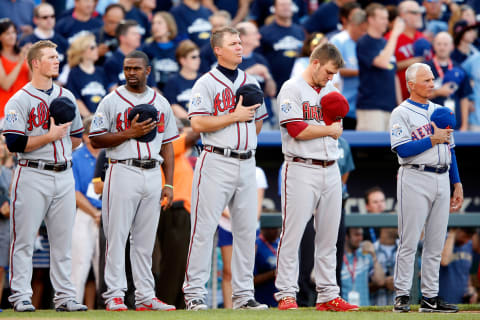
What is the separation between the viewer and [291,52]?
10.6m

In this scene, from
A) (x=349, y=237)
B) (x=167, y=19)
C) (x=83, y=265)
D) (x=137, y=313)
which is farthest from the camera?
(x=167, y=19)

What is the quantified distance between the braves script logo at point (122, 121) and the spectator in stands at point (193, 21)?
16.1 feet

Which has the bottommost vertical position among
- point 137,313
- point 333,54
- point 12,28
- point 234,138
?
point 137,313

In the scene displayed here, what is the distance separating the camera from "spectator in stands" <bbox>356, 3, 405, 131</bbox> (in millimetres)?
9805

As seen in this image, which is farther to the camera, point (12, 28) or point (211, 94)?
point (12, 28)

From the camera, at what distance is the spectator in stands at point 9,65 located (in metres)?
9.27

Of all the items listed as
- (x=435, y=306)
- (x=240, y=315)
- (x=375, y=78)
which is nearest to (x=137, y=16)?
(x=375, y=78)

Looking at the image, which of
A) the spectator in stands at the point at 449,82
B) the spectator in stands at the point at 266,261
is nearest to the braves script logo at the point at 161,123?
the spectator in stands at the point at 266,261

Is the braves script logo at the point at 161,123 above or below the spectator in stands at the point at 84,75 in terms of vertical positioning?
below

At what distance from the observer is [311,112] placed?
6.20 m

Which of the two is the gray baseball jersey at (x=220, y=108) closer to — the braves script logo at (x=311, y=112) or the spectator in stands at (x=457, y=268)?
the braves script logo at (x=311, y=112)

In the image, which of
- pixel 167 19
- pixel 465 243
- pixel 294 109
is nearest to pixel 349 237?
pixel 465 243

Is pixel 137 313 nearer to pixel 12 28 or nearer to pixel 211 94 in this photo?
pixel 211 94

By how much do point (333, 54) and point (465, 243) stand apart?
3.33 meters
